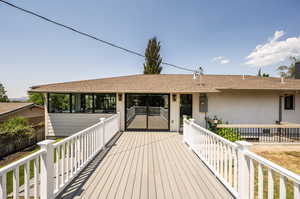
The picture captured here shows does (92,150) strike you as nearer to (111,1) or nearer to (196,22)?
(111,1)

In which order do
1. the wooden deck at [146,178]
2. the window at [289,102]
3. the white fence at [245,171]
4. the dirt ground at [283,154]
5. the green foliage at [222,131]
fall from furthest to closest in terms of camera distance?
the window at [289,102], the green foliage at [222,131], the dirt ground at [283,154], the wooden deck at [146,178], the white fence at [245,171]

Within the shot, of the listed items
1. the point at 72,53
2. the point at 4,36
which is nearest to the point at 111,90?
the point at 72,53

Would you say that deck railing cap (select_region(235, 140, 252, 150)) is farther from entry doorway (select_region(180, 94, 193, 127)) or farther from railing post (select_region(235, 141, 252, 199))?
entry doorway (select_region(180, 94, 193, 127))

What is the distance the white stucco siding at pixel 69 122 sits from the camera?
7508mm

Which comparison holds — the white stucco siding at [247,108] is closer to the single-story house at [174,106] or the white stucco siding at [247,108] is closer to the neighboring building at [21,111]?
the single-story house at [174,106]

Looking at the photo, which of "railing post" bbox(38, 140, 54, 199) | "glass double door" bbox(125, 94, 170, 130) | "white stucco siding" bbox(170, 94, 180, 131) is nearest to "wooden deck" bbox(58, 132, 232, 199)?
"railing post" bbox(38, 140, 54, 199)

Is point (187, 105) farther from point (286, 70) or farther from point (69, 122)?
point (286, 70)

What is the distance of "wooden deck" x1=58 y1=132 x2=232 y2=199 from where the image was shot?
94.7 inches

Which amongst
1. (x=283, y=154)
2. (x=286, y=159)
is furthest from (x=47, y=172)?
(x=283, y=154)

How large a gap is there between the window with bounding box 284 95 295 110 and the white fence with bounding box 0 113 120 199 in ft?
33.9

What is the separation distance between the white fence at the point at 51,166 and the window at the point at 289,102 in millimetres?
10333

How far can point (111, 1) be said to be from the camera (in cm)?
644

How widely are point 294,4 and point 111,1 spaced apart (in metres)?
11.4

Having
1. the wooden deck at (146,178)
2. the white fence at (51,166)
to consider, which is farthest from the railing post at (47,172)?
the wooden deck at (146,178)
